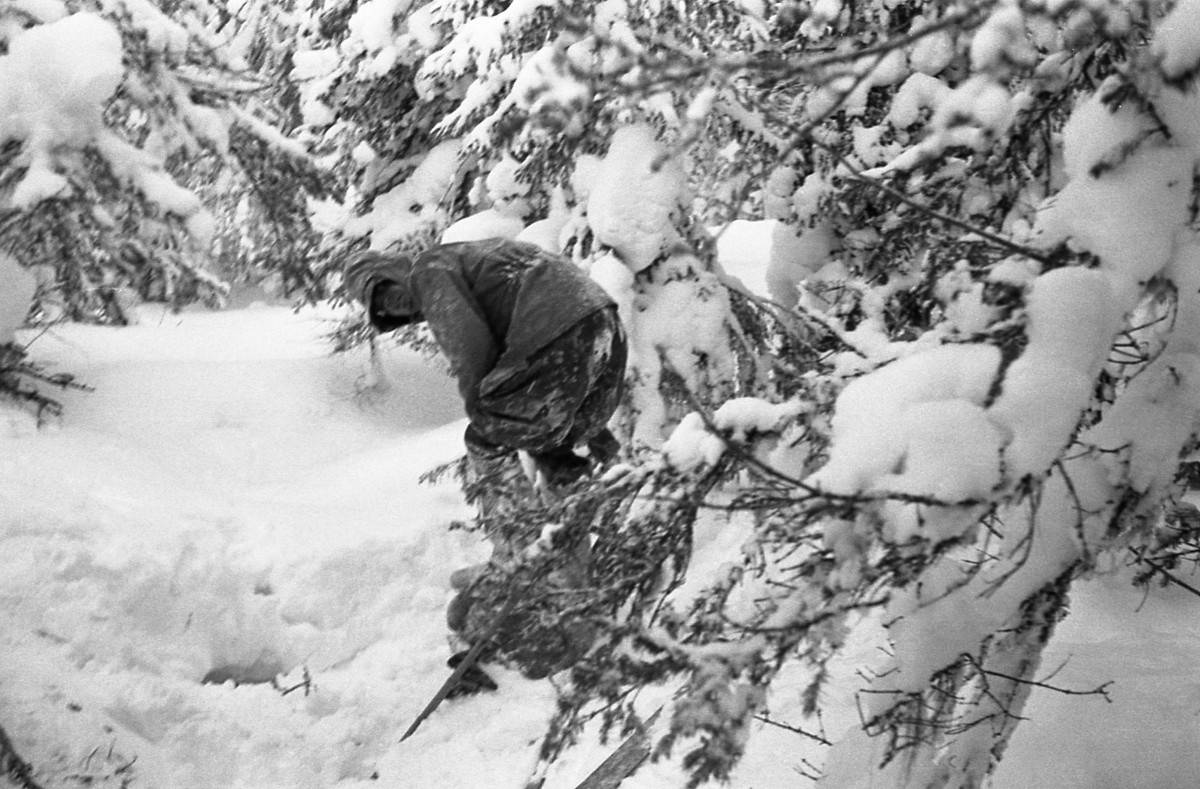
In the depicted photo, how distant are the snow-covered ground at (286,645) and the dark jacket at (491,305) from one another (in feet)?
6.61

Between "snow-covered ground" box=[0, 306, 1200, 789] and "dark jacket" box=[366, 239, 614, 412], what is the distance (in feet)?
6.61

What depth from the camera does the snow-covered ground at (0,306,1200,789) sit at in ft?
15.7

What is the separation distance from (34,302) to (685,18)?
208 inches

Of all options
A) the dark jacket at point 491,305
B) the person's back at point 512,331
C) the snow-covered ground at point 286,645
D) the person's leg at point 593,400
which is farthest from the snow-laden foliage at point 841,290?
the snow-covered ground at point 286,645

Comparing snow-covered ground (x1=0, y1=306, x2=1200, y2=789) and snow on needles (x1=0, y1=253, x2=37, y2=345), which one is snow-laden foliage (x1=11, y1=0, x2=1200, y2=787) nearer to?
snow on needles (x1=0, y1=253, x2=37, y2=345)

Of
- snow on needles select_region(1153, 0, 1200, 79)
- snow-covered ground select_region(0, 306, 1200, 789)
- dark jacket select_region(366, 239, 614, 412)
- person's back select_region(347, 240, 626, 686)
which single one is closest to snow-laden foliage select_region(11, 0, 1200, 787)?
snow on needles select_region(1153, 0, 1200, 79)

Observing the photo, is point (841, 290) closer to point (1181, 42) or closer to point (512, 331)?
point (512, 331)

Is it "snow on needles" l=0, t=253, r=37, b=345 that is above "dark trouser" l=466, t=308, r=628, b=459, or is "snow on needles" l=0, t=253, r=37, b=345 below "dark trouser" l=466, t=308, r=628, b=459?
below

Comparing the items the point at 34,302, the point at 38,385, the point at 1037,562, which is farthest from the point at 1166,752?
the point at 38,385

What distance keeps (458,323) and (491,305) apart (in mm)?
225

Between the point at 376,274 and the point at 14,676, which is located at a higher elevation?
the point at 376,274

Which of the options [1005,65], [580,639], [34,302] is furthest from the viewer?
[34,302]

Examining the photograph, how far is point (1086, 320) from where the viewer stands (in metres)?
2.65

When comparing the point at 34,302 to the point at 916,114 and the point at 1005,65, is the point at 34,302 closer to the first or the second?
the point at 916,114
